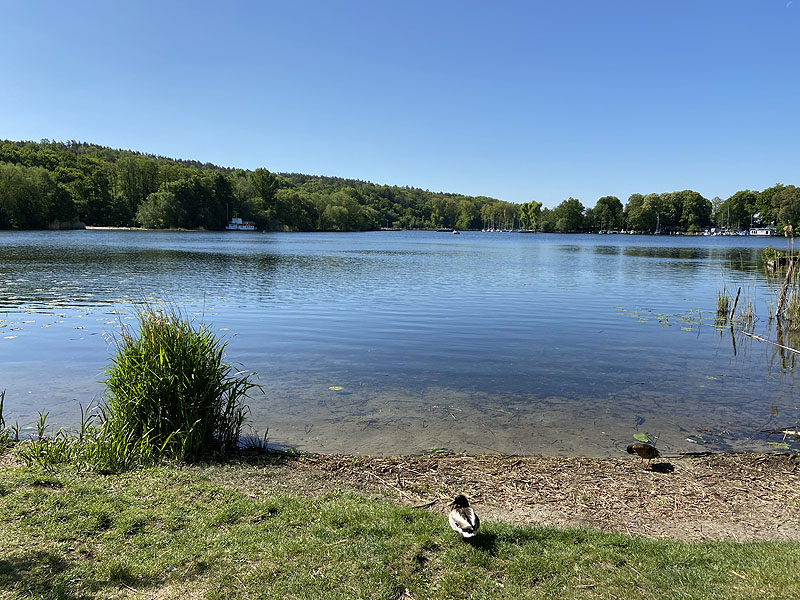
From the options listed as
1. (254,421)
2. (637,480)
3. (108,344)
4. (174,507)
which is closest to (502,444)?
(637,480)

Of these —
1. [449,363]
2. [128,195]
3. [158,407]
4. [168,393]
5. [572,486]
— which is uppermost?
[128,195]

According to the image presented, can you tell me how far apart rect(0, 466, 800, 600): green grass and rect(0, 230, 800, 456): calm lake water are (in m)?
3.22

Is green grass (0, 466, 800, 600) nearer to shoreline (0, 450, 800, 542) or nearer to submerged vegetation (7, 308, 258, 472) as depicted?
shoreline (0, 450, 800, 542)

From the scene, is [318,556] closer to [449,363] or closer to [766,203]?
[449,363]

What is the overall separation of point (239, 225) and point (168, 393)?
170m

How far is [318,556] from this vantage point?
4656 millimetres

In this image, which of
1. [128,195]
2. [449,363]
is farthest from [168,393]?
[128,195]

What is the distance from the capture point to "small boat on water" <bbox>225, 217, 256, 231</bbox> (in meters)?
168

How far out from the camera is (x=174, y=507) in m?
5.57

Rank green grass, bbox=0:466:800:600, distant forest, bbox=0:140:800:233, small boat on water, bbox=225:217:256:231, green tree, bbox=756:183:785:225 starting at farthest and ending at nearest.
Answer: small boat on water, bbox=225:217:256:231, green tree, bbox=756:183:785:225, distant forest, bbox=0:140:800:233, green grass, bbox=0:466:800:600

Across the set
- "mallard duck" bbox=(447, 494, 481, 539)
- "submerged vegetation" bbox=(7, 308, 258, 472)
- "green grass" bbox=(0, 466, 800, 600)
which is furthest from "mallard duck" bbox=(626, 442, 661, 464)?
"submerged vegetation" bbox=(7, 308, 258, 472)

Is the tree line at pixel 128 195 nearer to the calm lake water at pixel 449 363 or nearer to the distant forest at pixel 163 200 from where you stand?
the distant forest at pixel 163 200

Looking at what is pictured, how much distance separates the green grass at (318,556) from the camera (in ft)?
13.8

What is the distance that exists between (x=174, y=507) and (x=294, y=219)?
586 ft
